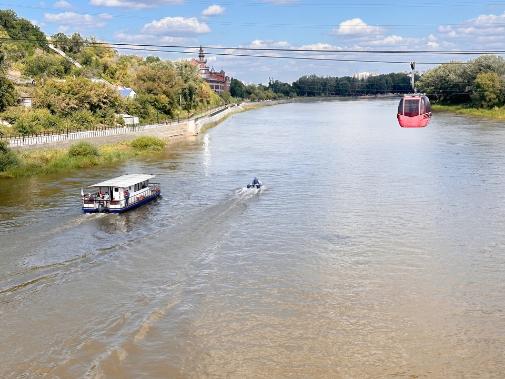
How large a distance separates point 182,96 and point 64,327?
307 ft

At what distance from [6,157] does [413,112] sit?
28.7 metres

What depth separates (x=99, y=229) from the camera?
98.3 feet

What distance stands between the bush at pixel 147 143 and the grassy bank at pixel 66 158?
0.56 metres

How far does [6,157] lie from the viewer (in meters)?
44.4

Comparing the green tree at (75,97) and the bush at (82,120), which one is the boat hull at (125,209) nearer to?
the bush at (82,120)

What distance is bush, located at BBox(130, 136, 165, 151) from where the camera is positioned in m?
62.1

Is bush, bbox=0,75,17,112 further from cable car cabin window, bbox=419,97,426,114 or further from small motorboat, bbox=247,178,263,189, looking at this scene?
cable car cabin window, bbox=419,97,426,114

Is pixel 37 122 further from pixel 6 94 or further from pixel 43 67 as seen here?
pixel 43 67

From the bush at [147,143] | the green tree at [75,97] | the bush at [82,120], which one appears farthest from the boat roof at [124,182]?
the green tree at [75,97]

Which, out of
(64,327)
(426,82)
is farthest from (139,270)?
(426,82)

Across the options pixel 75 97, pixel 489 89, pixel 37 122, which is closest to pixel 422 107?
pixel 37 122

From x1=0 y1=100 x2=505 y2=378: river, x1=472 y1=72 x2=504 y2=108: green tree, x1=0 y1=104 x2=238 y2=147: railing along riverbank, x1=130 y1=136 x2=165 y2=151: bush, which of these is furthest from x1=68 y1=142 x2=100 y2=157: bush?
x1=472 y1=72 x2=504 y2=108: green tree

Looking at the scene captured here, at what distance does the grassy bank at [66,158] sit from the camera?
44969mm

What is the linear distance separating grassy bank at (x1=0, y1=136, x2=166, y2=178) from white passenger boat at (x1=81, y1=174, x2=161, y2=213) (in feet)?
40.7
